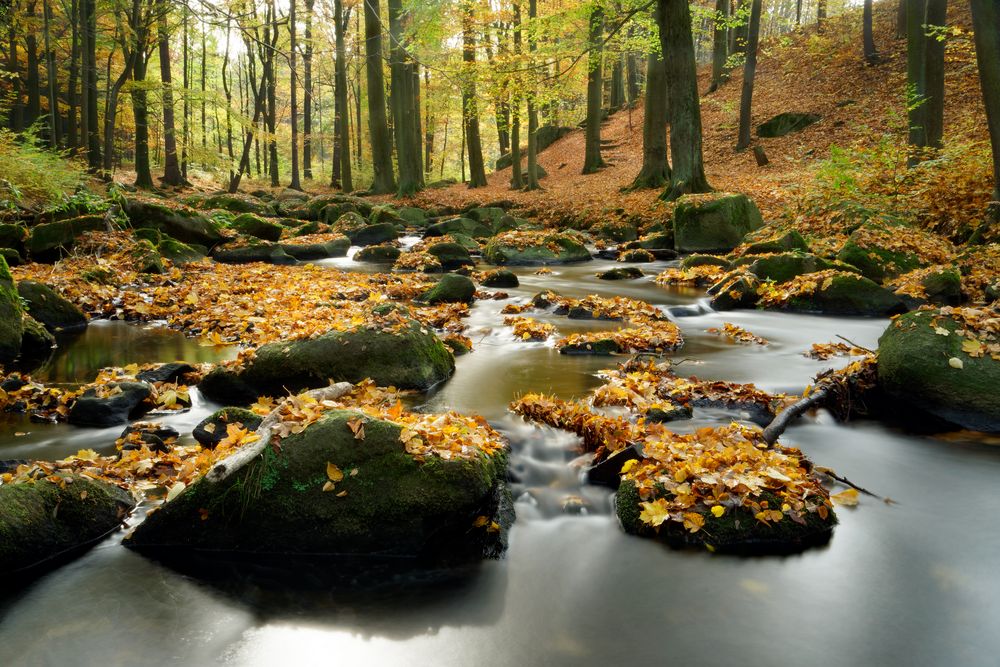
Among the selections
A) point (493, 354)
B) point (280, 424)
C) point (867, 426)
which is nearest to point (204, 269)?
point (493, 354)

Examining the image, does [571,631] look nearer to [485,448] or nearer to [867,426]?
[485,448]

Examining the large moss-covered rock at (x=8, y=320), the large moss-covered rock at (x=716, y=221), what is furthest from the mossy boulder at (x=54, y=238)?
the large moss-covered rock at (x=716, y=221)

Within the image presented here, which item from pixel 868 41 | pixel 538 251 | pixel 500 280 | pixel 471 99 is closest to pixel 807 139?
pixel 868 41

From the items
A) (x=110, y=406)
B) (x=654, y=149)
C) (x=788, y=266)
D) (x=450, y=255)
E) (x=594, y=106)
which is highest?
(x=594, y=106)

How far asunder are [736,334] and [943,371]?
11.1 feet

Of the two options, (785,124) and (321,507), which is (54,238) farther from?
(785,124)

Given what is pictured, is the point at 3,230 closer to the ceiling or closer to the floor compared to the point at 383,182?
closer to the floor

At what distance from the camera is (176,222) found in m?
14.8

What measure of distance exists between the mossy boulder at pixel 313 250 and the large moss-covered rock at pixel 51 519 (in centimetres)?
1262

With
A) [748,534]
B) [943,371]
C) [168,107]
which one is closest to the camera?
[748,534]

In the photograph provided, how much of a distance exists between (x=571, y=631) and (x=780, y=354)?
5538mm

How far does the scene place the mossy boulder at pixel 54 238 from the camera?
11.4 m

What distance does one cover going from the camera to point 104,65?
31266 millimetres

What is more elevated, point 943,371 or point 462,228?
point 462,228
